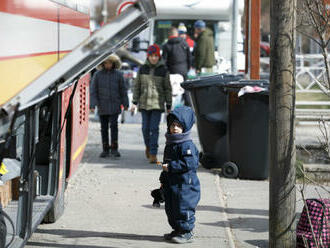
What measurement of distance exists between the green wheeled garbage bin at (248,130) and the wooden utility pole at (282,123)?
3.21 meters

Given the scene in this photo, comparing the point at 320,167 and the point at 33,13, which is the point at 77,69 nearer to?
the point at 33,13

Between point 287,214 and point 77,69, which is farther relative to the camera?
point 287,214

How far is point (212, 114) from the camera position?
31.2 ft

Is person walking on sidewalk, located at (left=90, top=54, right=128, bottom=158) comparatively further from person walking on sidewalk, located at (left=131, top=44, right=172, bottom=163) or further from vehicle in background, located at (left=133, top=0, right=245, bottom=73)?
vehicle in background, located at (left=133, top=0, right=245, bottom=73)

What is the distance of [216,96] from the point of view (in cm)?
946

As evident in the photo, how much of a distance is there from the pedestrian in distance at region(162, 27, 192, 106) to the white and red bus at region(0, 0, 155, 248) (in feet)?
24.9

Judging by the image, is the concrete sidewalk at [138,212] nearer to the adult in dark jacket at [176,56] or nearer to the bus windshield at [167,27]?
the adult in dark jacket at [176,56]

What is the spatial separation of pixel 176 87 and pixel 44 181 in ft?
30.9

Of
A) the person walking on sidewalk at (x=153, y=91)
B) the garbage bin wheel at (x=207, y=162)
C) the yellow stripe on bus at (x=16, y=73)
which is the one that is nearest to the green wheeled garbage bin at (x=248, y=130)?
the garbage bin wheel at (x=207, y=162)

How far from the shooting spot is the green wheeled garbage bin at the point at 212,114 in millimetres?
9406

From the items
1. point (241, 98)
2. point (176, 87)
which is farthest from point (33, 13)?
point (176, 87)

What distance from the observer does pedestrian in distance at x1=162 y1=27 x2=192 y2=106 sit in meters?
15.3

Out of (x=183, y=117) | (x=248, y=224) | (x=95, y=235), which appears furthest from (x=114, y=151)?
(x=183, y=117)

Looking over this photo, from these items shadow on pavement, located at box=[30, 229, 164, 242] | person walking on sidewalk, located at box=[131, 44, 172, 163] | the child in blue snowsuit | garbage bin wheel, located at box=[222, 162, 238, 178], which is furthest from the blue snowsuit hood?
person walking on sidewalk, located at box=[131, 44, 172, 163]
